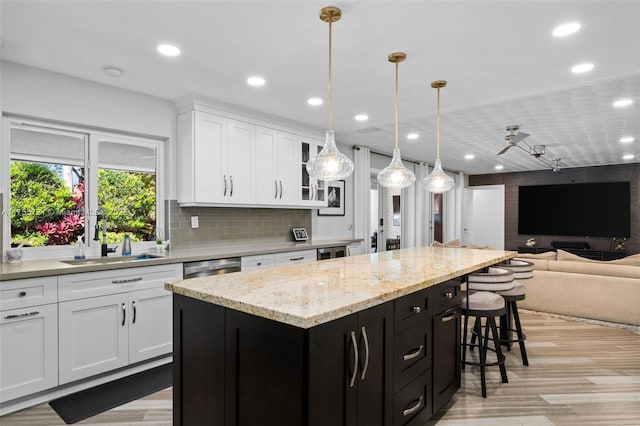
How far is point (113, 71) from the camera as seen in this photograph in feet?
10.1

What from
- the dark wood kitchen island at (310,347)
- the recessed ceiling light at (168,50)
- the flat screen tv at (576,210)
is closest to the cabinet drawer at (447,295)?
the dark wood kitchen island at (310,347)

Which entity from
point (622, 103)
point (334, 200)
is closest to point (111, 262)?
point (334, 200)

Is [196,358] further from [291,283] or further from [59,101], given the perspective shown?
[59,101]

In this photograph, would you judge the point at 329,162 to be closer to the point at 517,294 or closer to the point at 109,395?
the point at 517,294

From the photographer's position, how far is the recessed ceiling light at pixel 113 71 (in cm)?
304

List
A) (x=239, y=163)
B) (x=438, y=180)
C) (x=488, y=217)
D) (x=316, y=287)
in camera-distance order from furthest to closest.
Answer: (x=488, y=217)
(x=239, y=163)
(x=438, y=180)
(x=316, y=287)

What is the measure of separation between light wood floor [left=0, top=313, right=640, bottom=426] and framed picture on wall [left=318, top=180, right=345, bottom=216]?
315cm

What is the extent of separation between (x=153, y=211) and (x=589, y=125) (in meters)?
5.51

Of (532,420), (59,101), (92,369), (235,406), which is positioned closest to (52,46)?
(59,101)

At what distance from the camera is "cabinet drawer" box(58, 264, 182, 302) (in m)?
2.68

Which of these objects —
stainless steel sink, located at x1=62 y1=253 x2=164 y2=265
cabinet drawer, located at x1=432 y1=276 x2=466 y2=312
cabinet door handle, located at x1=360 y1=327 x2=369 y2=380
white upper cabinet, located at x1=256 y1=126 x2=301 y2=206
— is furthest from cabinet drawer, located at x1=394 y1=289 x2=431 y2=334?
white upper cabinet, located at x1=256 y1=126 x2=301 y2=206

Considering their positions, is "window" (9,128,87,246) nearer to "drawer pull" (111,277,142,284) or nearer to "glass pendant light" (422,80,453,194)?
"drawer pull" (111,277,142,284)

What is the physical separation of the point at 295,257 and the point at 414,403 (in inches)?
97.9

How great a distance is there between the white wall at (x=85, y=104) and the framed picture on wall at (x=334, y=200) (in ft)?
8.34
